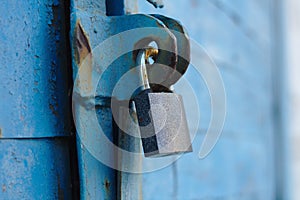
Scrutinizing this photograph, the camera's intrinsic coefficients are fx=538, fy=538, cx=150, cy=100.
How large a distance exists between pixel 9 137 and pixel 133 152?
0.14 m

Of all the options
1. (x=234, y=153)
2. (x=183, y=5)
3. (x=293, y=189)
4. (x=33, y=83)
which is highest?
(x=183, y=5)

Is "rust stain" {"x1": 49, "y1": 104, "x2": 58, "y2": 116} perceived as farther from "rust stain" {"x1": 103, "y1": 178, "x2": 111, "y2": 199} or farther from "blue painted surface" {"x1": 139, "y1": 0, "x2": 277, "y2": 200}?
"blue painted surface" {"x1": 139, "y1": 0, "x2": 277, "y2": 200}

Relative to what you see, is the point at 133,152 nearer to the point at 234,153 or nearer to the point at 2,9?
the point at 2,9

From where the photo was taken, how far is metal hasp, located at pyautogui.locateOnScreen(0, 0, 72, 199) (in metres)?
0.48

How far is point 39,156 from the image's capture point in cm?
50

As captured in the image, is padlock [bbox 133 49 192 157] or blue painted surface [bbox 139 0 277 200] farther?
blue painted surface [bbox 139 0 277 200]

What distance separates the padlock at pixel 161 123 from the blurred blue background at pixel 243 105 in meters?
0.25

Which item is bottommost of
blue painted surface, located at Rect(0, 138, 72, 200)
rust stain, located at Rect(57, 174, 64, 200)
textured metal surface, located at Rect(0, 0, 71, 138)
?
rust stain, located at Rect(57, 174, 64, 200)

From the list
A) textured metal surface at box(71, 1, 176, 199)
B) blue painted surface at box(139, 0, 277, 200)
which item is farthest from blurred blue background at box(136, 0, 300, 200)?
textured metal surface at box(71, 1, 176, 199)

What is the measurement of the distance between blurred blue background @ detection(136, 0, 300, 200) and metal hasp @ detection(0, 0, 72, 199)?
0.25 m

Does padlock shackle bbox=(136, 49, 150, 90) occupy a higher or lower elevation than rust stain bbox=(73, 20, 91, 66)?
lower

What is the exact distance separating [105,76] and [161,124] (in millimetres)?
81

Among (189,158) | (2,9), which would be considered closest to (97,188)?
(2,9)

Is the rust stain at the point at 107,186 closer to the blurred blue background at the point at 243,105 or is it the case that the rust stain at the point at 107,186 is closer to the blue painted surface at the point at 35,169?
the blue painted surface at the point at 35,169
